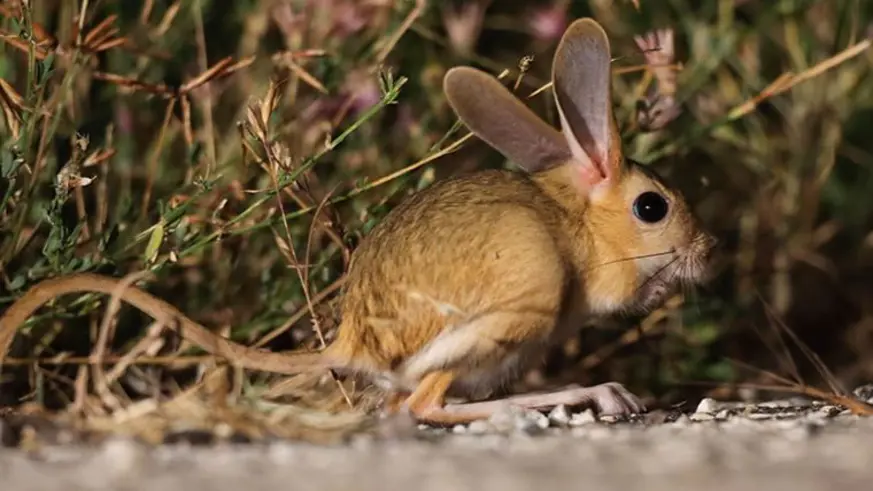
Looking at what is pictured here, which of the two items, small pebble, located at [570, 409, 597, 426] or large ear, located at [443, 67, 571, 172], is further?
large ear, located at [443, 67, 571, 172]

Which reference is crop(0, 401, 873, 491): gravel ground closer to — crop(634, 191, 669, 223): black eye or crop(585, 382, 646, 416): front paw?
crop(585, 382, 646, 416): front paw

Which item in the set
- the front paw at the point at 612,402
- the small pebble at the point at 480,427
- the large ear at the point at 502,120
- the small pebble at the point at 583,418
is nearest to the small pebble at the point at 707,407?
the front paw at the point at 612,402

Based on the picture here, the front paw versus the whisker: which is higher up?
the whisker

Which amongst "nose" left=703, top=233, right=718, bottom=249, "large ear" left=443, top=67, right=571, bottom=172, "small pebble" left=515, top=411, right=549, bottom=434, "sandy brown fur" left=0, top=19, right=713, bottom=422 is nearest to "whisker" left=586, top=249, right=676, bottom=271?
"sandy brown fur" left=0, top=19, right=713, bottom=422

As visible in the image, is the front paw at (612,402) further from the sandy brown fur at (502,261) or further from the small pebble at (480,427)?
the small pebble at (480,427)

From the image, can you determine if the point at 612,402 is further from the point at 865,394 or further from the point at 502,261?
the point at 865,394

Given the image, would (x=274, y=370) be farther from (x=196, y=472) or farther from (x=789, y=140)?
(x=789, y=140)

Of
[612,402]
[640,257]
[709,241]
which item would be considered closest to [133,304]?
[612,402]
